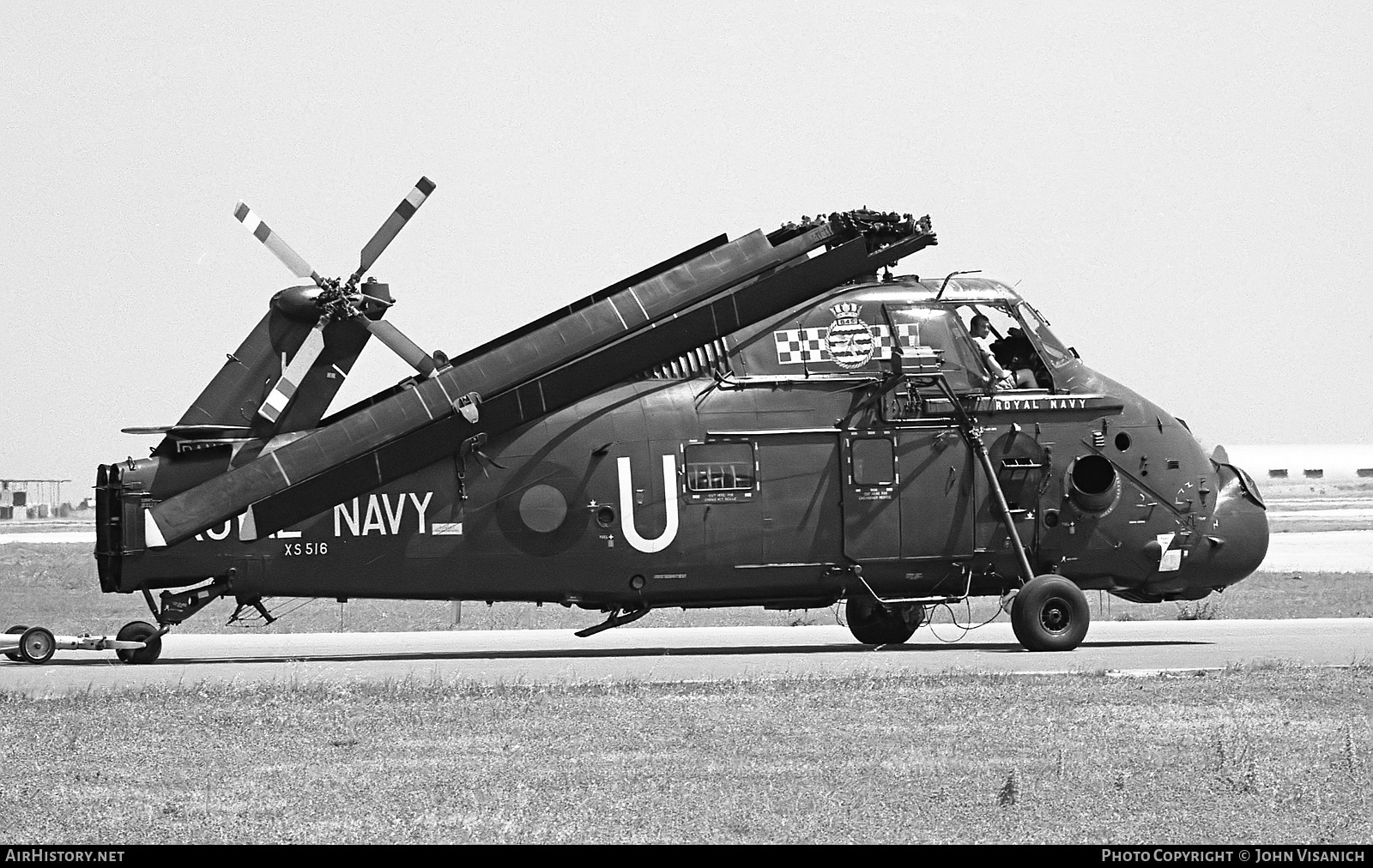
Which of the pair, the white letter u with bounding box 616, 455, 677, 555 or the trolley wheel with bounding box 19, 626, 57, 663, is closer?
the trolley wheel with bounding box 19, 626, 57, 663

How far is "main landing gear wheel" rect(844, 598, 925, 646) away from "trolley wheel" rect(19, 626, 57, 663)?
10.2 meters

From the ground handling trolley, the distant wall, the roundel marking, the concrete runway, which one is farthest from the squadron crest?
the distant wall

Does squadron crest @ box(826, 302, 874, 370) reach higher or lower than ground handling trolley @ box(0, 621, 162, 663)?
higher

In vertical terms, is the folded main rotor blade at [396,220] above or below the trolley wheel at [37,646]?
above

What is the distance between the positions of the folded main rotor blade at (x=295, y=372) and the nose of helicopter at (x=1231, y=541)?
11626mm

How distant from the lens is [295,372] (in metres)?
19.7

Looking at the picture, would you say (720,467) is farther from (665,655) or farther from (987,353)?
(987,353)

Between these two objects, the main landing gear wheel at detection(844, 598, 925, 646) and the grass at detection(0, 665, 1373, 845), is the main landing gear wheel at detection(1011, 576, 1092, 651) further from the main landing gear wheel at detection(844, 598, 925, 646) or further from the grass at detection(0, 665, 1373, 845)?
the grass at detection(0, 665, 1373, 845)

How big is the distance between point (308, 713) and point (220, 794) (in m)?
3.68

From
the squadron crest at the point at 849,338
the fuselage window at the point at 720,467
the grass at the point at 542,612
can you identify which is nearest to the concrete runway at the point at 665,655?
the fuselage window at the point at 720,467

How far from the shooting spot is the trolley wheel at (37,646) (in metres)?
19.4

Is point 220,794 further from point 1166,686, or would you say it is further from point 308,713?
point 1166,686

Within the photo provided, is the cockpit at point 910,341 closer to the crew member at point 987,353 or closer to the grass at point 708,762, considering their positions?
the crew member at point 987,353

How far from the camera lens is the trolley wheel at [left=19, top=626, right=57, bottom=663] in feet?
63.6
